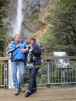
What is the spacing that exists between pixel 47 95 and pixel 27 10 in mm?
13235

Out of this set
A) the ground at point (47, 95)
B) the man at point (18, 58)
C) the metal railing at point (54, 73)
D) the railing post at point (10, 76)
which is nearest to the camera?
the ground at point (47, 95)

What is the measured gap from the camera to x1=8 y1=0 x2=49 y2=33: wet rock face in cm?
2953

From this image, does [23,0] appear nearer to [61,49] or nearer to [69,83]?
[61,49]

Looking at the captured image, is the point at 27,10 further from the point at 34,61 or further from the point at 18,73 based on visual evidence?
the point at 18,73

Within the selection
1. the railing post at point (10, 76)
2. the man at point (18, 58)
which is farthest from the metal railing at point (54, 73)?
the man at point (18, 58)

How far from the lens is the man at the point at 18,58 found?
17.7 meters

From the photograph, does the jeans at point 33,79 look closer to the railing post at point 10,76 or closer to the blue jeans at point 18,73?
the blue jeans at point 18,73

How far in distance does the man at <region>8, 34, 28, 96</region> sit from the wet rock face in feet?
37.2

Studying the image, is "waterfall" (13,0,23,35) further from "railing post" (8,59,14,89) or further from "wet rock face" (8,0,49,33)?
"railing post" (8,59,14,89)

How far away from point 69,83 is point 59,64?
0.83 metres

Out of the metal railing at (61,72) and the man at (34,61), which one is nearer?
the man at (34,61)

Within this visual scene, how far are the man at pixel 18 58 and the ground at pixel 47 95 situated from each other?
1.31 ft

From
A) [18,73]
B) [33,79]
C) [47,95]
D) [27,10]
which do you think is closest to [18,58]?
[18,73]

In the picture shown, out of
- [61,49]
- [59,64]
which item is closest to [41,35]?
[61,49]
